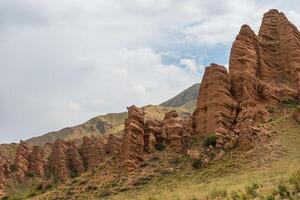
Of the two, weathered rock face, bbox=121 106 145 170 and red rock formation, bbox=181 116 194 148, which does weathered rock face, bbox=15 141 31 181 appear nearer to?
weathered rock face, bbox=121 106 145 170

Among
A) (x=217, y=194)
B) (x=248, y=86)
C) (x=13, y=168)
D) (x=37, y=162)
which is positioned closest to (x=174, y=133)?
(x=248, y=86)

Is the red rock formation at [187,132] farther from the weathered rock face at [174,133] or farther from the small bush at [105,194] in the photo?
the small bush at [105,194]

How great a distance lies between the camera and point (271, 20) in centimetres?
8244

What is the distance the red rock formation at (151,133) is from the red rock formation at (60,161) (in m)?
75.8

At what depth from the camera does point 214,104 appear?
6869 cm

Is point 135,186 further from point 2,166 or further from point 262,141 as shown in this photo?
point 2,166

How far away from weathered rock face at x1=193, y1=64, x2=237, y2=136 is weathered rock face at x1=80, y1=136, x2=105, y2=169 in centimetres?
7724

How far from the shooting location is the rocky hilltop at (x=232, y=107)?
6481cm

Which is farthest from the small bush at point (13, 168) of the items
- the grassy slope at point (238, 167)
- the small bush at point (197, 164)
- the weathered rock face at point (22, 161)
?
the small bush at point (197, 164)

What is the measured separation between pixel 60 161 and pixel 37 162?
6627mm

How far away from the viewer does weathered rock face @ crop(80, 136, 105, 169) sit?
14725cm

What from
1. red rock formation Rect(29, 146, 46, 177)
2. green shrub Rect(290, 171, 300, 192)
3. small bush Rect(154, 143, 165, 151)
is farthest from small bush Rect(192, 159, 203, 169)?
red rock formation Rect(29, 146, 46, 177)

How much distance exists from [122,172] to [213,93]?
53.5 feet

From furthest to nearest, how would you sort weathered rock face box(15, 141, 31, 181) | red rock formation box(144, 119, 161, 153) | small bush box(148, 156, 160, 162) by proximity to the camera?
weathered rock face box(15, 141, 31, 181), red rock formation box(144, 119, 161, 153), small bush box(148, 156, 160, 162)
